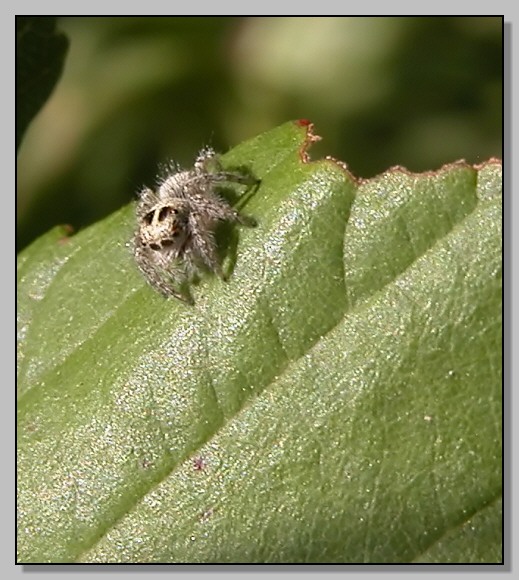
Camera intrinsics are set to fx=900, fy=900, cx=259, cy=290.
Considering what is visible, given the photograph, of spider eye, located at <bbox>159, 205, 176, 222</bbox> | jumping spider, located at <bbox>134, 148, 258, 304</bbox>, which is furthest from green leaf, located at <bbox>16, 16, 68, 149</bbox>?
spider eye, located at <bbox>159, 205, 176, 222</bbox>

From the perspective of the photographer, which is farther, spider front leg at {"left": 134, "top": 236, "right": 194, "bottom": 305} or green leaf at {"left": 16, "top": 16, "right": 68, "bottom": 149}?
green leaf at {"left": 16, "top": 16, "right": 68, "bottom": 149}

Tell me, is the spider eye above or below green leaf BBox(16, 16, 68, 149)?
below

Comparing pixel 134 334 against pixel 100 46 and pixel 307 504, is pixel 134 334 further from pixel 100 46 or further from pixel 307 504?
pixel 100 46

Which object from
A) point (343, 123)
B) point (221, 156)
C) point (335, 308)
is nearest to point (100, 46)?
point (343, 123)

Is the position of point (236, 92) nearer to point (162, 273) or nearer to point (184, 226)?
point (184, 226)

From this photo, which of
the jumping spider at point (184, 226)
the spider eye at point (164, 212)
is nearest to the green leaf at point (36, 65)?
the jumping spider at point (184, 226)

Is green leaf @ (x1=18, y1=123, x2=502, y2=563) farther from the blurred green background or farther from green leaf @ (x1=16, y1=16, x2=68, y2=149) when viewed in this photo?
the blurred green background

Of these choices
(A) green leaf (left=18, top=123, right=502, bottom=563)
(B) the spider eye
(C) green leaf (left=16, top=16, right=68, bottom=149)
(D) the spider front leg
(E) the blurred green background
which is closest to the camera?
(A) green leaf (left=18, top=123, right=502, bottom=563)
